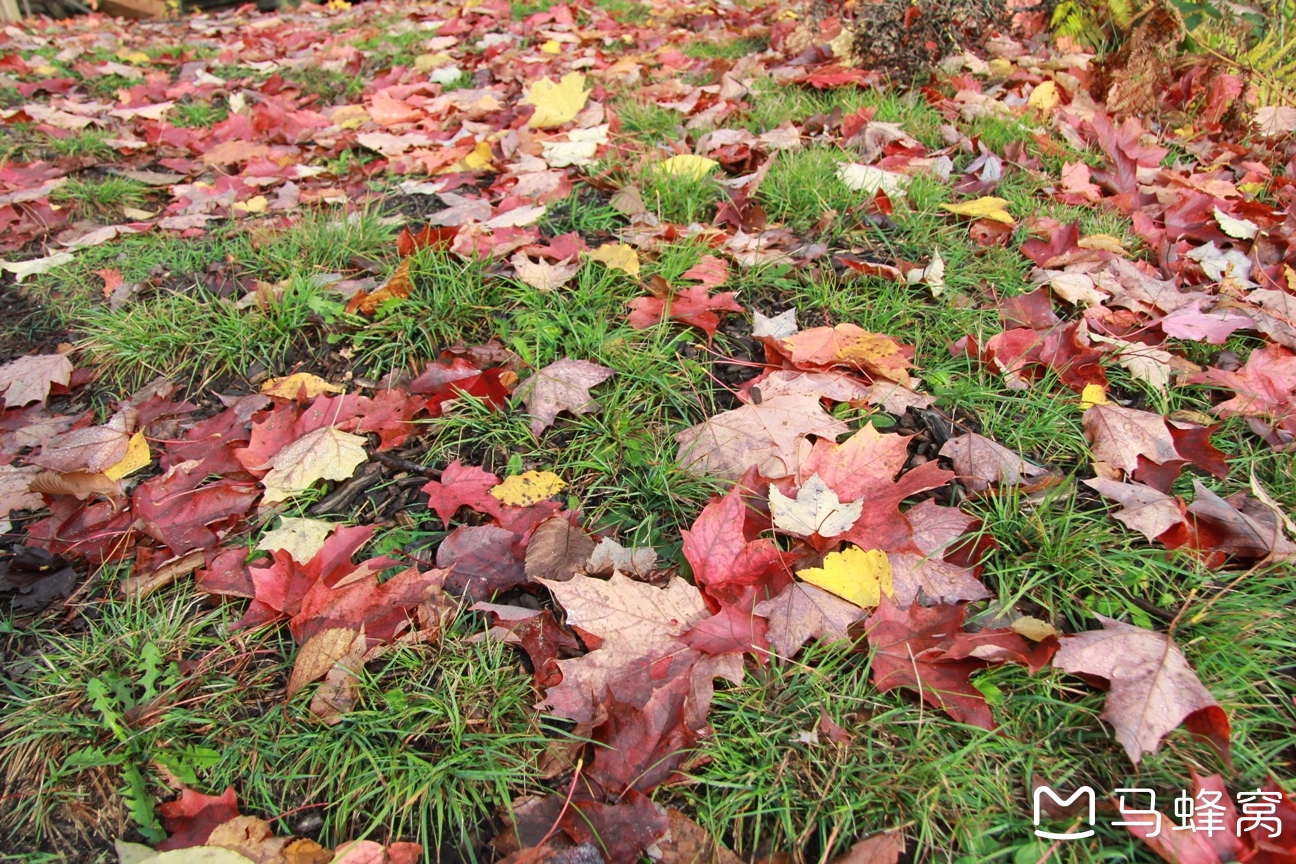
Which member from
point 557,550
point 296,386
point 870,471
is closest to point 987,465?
point 870,471

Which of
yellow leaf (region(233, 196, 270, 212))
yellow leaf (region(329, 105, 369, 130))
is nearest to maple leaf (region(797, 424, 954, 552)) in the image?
yellow leaf (region(233, 196, 270, 212))

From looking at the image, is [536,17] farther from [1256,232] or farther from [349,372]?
[1256,232]

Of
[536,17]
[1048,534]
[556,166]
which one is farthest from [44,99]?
[1048,534]

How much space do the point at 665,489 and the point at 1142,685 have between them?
0.94 m

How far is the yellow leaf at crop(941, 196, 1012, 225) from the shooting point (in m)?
2.31

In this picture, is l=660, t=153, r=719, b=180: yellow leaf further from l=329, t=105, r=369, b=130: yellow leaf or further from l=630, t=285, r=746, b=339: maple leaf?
l=329, t=105, r=369, b=130: yellow leaf

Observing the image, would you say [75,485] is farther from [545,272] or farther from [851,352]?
[851,352]

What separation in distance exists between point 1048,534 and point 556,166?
84.1 inches

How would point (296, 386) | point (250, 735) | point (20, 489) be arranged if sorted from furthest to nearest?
point (296, 386) → point (20, 489) → point (250, 735)

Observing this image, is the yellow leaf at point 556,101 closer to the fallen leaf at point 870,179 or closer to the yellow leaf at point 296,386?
the fallen leaf at point 870,179

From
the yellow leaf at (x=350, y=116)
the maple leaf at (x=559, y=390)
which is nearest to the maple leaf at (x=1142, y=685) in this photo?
the maple leaf at (x=559, y=390)

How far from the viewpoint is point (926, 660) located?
4.28 feet

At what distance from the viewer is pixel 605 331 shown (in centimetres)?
204

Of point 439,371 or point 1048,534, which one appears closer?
point 1048,534
